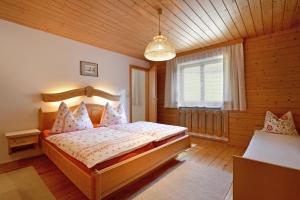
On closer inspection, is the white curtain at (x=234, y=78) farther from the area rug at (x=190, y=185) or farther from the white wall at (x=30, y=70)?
the white wall at (x=30, y=70)

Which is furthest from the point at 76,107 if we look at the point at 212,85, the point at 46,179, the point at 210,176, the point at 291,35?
the point at 291,35

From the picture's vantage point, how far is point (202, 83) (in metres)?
4.00

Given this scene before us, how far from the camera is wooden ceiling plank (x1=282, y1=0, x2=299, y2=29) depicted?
217cm

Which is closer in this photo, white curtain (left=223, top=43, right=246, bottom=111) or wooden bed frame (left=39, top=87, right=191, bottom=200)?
wooden bed frame (left=39, top=87, right=191, bottom=200)

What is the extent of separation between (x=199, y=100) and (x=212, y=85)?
0.51m

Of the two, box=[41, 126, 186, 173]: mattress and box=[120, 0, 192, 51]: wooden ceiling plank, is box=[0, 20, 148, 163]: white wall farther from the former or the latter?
box=[120, 0, 192, 51]: wooden ceiling plank

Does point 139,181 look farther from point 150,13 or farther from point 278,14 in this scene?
point 278,14

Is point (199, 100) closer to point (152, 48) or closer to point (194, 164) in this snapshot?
point (194, 164)

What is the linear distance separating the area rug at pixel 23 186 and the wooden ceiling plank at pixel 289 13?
3.95 meters

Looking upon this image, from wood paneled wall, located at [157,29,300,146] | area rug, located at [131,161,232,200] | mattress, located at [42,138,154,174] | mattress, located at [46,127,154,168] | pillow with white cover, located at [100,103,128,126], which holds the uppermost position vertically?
wood paneled wall, located at [157,29,300,146]

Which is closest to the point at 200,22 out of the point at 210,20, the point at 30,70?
the point at 210,20

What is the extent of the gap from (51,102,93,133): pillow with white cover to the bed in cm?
256

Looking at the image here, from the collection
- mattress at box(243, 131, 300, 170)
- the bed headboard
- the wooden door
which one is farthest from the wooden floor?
the wooden door

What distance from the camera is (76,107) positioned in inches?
131
